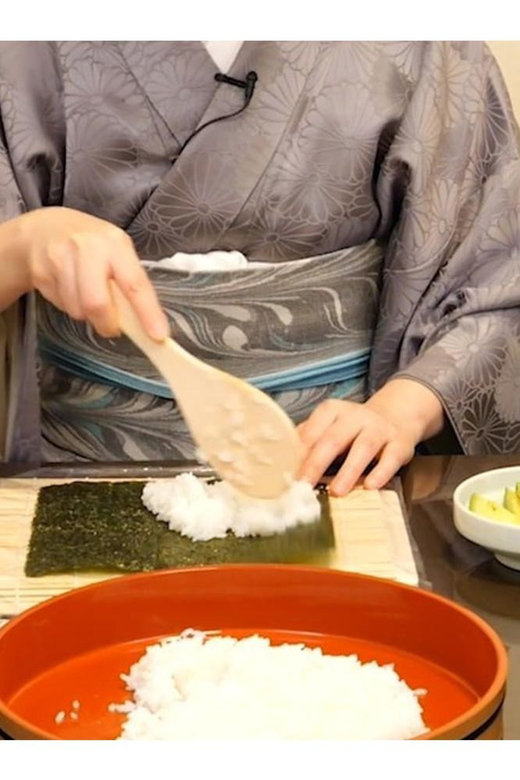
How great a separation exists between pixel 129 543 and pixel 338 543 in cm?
19

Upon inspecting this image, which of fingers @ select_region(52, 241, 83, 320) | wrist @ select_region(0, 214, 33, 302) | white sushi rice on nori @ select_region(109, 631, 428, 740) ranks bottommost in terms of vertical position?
white sushi rice on nori @ select_region(109, 631, 428, 740)

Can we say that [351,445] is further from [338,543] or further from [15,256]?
[15,256]

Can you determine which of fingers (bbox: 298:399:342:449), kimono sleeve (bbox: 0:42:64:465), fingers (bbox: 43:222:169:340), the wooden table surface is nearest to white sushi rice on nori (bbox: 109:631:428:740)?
the wooden table surface

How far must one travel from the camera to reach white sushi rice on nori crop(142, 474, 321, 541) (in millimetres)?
1212

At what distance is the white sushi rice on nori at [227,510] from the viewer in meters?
1.21

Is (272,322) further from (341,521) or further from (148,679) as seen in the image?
(148,679)

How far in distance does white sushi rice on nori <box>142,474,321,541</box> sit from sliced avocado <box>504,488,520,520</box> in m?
0.17

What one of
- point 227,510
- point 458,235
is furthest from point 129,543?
point 458,235

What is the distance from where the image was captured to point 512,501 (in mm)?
1184

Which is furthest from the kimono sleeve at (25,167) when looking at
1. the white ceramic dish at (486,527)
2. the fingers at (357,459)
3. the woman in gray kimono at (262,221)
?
the white ceramic dish at (486,527)

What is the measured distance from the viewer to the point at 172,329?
1.53m

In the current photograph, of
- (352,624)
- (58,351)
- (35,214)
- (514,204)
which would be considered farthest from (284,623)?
(514,204)

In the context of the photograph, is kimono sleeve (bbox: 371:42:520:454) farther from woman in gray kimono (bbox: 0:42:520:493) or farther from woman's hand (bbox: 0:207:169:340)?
woman's hand (bbox: 0:207:169:340)

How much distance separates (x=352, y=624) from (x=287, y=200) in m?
0.68
